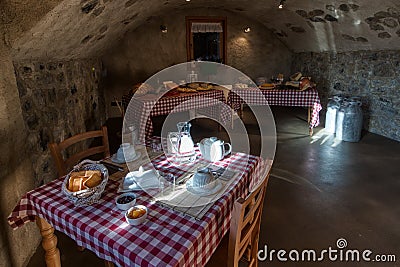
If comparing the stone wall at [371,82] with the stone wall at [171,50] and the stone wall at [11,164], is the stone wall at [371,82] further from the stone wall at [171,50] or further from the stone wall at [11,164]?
the stone wall at [11,164]

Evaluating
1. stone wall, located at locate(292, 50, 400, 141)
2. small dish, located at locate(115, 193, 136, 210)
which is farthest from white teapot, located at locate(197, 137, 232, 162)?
stone wall, located at locate(292, 50, 400, 141)

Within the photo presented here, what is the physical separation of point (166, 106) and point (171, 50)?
2.67 m

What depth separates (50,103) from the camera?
8.39 feet

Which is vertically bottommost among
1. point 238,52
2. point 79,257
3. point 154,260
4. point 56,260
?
point 79,257

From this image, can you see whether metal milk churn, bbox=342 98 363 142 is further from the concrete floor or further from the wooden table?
the wooden table

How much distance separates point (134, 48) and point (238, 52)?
236cm

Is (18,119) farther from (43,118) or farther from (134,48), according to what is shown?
(134,48)

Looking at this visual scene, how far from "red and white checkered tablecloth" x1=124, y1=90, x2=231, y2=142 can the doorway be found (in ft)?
7.27

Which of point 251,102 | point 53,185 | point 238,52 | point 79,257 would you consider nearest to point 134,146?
point 53,185

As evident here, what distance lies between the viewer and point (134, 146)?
1733 mm

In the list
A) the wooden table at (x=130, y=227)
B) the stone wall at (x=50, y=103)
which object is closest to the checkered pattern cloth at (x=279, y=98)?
the stone wall at (x=50, y=103)

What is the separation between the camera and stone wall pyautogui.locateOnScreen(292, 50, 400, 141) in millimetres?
3809

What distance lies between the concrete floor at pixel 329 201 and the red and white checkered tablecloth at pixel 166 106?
0.83 m

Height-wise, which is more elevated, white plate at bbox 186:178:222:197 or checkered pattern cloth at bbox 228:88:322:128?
checkered pattern cloth at bbox 228:88:322:128
